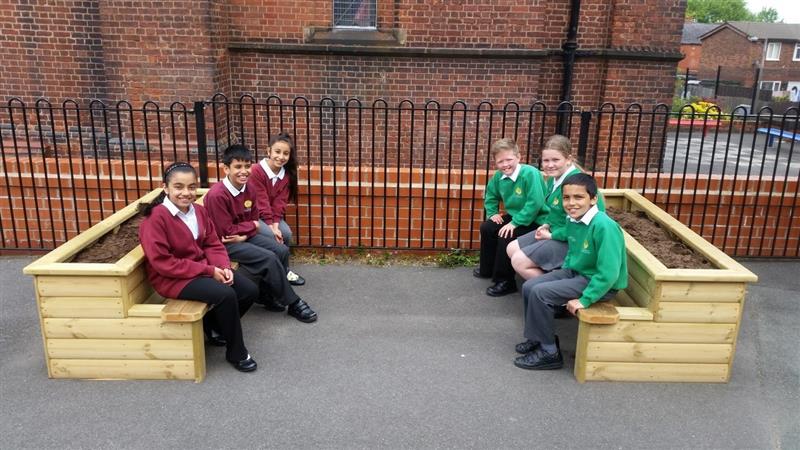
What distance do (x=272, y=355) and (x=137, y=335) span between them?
3.06 feet

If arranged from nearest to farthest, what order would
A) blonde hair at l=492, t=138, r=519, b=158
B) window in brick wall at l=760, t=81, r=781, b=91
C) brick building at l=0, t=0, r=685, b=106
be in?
Result: blonde hair at l=492, t=138, r=519, b=158
brick building at l=0, t=0, r=685, b=106
window in brick wall at l=760, t=81, r=781, b=91

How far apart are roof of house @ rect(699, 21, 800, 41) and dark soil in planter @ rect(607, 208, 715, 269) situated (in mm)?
62091

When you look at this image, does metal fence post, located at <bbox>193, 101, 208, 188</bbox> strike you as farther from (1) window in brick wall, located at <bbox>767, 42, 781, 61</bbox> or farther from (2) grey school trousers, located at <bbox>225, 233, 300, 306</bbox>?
(1) window in brick wall, located at <bbox>767, 42, 781, 61</bbox>

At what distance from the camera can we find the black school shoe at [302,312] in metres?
5.12

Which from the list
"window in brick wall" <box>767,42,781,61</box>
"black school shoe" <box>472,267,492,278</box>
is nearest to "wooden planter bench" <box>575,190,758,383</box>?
"black school shoe" <box>472,267,492,278</box>

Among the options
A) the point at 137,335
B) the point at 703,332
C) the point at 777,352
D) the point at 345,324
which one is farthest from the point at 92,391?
the point at 777,352

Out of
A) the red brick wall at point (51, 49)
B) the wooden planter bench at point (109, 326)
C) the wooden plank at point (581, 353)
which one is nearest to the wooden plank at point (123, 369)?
the wooden planter bench at point (109, 326)

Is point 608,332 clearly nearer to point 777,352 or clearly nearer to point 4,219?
point 777,352

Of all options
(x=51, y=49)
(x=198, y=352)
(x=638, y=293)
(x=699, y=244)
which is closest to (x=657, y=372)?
(x=638, y=293)

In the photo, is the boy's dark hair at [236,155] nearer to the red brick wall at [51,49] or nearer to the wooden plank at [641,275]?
the wooden plank at [641,275]

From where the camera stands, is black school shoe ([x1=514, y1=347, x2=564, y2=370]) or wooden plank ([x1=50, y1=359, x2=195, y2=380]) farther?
black school shoe ([x1=514, y1=347, x2=564, y2=370])

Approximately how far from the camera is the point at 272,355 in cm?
459

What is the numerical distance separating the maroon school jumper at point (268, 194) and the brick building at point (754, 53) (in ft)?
202

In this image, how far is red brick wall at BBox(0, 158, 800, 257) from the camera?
6.52 meters
